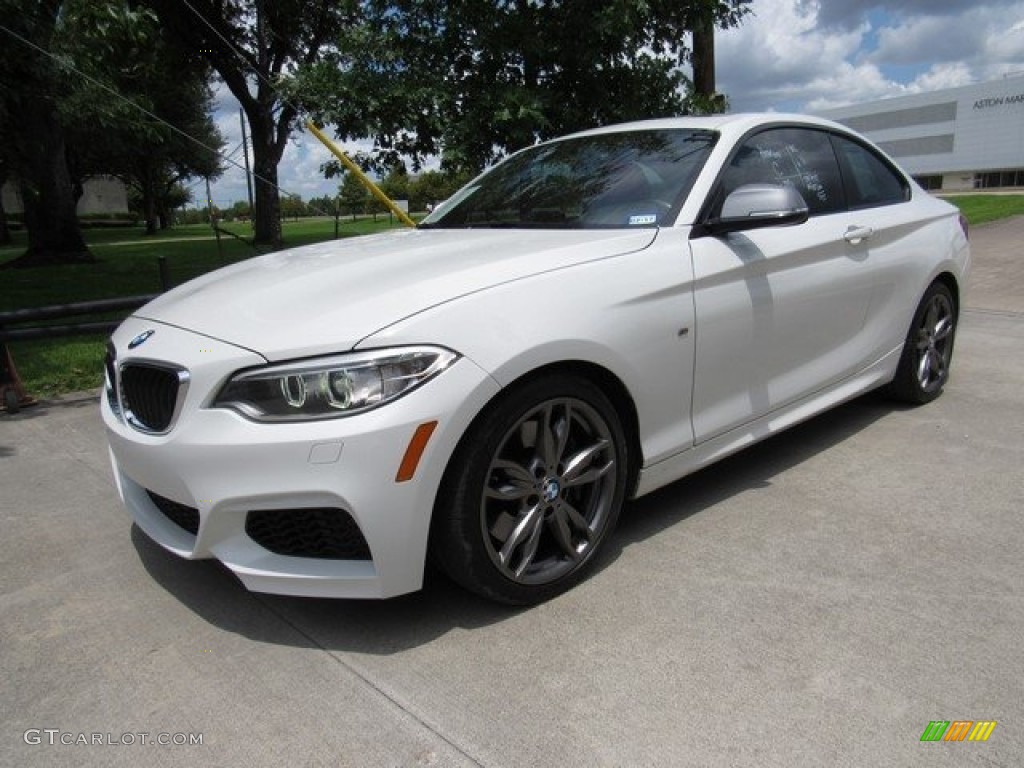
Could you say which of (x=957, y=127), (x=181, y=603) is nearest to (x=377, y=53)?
(x=181, y=603)

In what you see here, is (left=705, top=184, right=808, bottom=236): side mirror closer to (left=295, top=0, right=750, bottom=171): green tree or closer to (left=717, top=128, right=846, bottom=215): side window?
(left=717, top=128, right=846, bottom=215): side window

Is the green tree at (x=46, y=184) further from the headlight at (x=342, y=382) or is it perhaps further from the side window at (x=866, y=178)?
the headlight at (x=342, y=382)

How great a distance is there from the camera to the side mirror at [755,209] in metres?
3.14

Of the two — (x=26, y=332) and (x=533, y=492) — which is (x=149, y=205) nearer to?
(x=26, y=332)

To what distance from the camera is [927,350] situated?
4816 millimetres

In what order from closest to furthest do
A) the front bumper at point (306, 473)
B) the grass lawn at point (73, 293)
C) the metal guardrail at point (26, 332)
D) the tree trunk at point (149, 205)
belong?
the front bumper at point (306, 473), the metal guardrail at point (26, 332), the grass lawn at point (73, 293), the tree trunk at point (149, 205)

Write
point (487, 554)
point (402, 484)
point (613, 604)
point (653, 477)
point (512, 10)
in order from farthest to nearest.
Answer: point (512, 10) < point (653, 477) < point (613, 604) < point (487, 554) < point (402, 484)

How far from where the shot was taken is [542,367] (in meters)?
2.60

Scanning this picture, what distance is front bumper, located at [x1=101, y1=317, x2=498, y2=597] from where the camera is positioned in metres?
2.28

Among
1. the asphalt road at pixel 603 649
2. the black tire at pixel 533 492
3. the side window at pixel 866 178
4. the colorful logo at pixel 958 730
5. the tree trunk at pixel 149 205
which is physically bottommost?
the colorful logo at pixel 958 730

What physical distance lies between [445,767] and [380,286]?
144 cm

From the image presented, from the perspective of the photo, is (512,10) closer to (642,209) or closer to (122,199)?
(642,209)

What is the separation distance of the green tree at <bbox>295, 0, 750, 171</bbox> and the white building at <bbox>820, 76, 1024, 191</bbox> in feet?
281

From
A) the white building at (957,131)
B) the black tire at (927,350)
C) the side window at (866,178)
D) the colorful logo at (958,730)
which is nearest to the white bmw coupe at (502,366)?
the side window at (866,178)
